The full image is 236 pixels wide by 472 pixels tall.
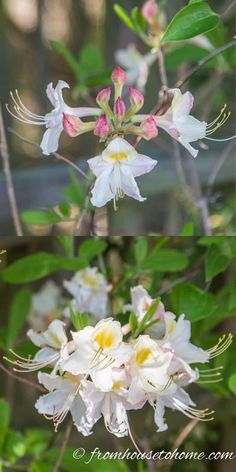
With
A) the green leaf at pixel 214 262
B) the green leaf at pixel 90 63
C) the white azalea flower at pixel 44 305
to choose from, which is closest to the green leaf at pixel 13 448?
the white azalea flower at pixel 44 305

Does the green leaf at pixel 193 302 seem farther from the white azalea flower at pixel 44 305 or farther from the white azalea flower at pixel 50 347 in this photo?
the white azalea flower at pixel 44 305

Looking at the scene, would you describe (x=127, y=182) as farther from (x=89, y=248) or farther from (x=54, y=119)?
(x=89, y=248)

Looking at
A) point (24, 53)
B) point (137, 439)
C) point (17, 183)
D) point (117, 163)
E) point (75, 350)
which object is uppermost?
point (24, 53)

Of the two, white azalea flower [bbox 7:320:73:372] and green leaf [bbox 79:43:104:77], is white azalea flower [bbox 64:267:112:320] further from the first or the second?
green leaf [bbox 79:43:104:77]

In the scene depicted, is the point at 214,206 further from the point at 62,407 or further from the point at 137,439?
the point at 62,407

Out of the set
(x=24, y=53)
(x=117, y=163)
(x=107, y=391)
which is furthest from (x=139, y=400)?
(x=24, y=53)

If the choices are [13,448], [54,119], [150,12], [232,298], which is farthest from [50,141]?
[150,12]

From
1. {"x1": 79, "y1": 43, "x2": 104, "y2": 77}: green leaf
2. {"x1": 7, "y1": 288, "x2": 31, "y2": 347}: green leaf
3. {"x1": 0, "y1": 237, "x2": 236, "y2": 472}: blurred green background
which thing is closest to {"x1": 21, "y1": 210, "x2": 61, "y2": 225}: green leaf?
{"x1": 0, "y1": 237, "x2": 236, "y2": 472}: blurred green background
